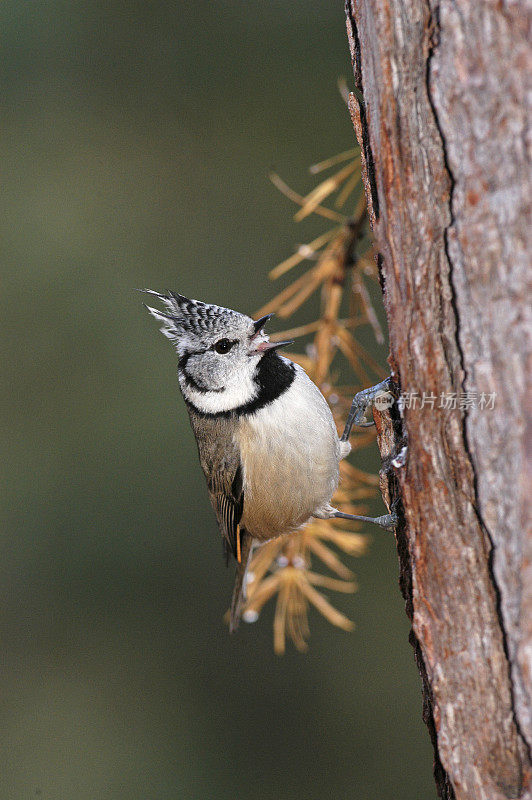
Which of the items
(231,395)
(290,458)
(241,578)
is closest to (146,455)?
(241,578)

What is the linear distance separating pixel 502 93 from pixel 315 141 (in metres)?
2.84

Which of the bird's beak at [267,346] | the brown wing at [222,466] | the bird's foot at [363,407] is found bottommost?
the brown wing at [222,466]

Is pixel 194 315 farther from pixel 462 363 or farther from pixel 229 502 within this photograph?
pixel 462 363

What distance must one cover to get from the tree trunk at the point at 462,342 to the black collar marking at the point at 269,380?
724mm

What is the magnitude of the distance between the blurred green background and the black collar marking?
5.78 feet

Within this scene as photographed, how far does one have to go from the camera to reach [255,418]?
2096mm

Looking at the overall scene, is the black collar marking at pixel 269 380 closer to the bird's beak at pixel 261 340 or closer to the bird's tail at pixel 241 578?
the bird's beak at pixel 261 340

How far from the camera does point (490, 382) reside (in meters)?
1.11

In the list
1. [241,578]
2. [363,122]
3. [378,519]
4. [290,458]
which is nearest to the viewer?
[363,122]

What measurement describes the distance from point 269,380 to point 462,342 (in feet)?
3.17

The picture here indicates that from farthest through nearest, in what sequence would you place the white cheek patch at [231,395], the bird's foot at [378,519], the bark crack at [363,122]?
the white cheek patch at [231,395] → the bird's foot at [378,519] → the bark crack at [363,122]

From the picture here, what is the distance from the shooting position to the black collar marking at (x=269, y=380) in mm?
2042

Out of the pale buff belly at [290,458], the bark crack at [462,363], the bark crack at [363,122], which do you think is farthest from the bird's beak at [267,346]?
the bark crack at [462,363]

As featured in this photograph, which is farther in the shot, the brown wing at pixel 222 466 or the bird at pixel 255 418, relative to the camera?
the brown wing at pixel 222 466
